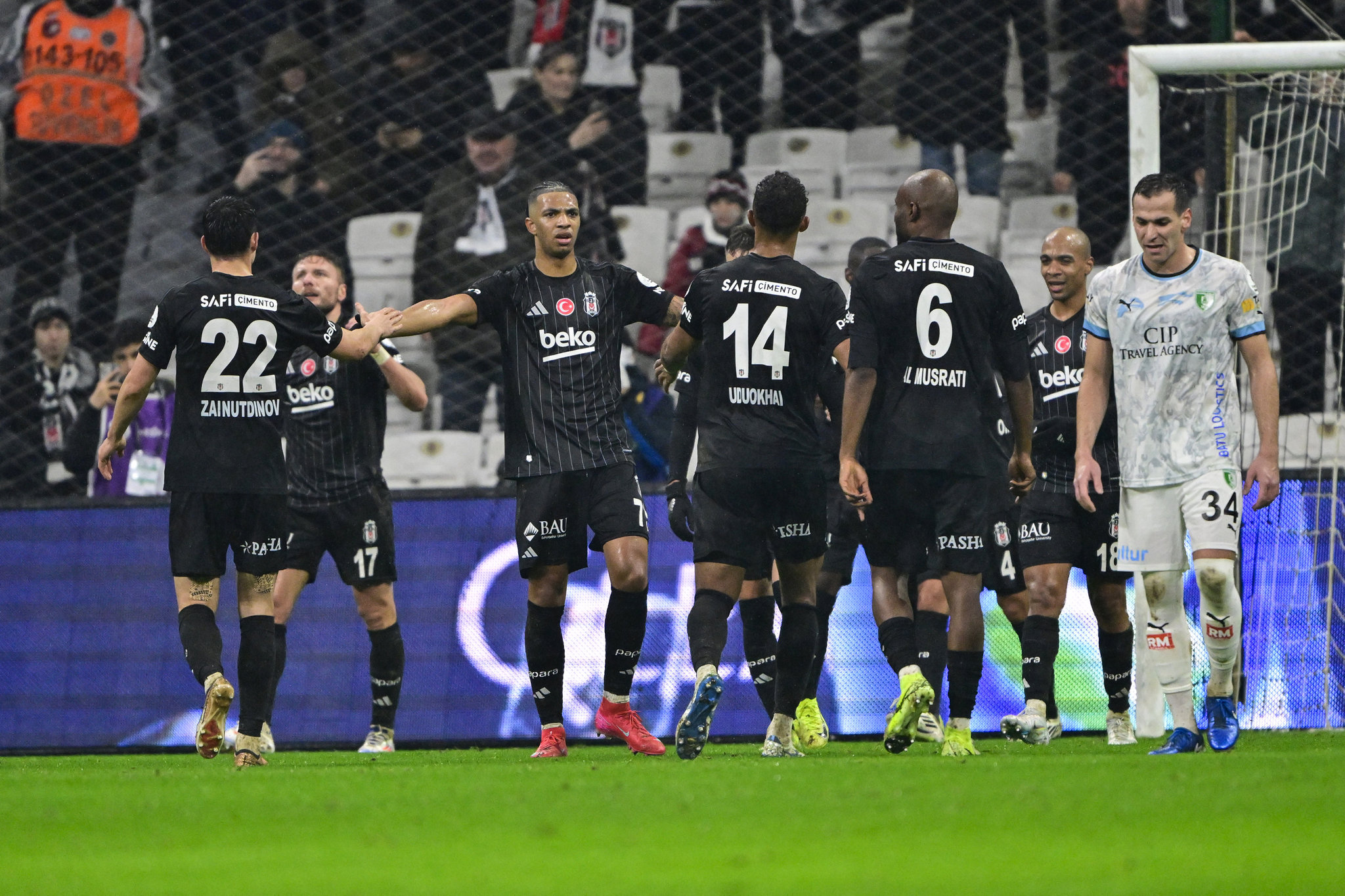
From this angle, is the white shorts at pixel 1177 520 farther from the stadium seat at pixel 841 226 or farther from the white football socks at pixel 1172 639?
the stadium seat at pixel 841 226

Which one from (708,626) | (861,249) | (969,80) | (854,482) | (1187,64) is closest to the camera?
(854,482)

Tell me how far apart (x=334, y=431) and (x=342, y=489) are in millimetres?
262

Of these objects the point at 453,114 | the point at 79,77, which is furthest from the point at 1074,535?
the point at 79,77

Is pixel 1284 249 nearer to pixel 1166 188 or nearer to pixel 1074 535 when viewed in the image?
pixel 1074 535

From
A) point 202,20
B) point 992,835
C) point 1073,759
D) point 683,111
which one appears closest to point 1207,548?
point 1073,759

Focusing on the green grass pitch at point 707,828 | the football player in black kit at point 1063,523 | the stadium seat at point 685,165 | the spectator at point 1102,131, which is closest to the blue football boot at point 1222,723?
the green grass pitch at point 707,828

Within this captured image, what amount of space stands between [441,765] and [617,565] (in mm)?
932

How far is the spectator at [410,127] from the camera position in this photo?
1191 cm

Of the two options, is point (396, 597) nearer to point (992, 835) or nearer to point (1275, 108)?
point (1275, 108)

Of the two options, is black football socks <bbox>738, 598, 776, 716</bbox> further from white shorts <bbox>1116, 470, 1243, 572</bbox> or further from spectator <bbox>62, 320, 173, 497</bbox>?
spectator <bbox>62, 320, 173, 497</bbox>

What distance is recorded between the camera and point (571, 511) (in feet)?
20.3

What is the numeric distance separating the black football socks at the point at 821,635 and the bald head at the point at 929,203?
173 centimetres

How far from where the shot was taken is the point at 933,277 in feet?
19.1

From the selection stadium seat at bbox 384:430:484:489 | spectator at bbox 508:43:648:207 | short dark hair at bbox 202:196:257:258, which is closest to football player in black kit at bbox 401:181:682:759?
short dark hair at bbox 202:196:257:258
